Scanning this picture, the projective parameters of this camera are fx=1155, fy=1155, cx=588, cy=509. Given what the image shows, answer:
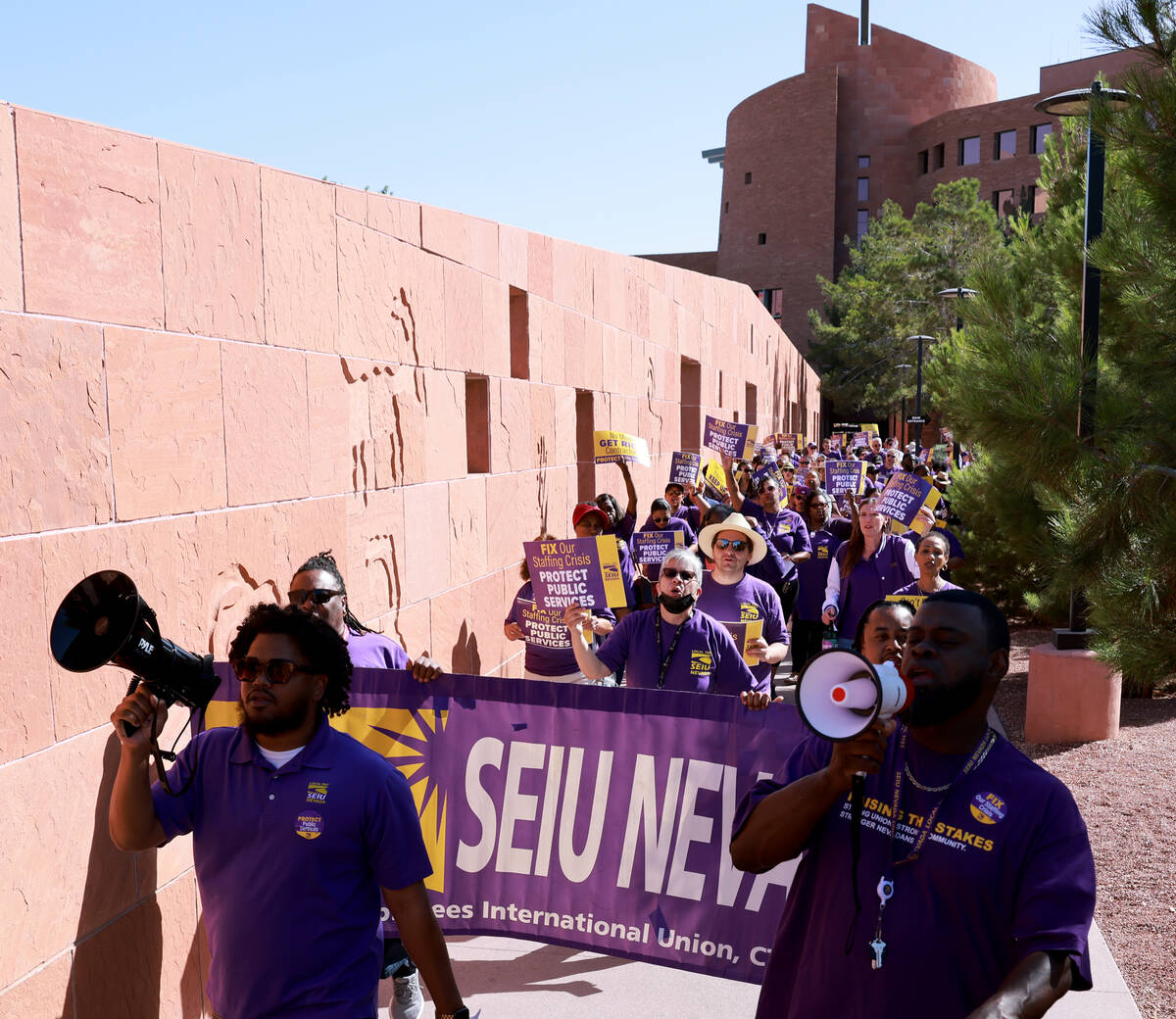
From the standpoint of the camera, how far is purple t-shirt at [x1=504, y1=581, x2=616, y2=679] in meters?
7.24

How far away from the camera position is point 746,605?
660 cm

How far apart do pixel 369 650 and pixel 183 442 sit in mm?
1145

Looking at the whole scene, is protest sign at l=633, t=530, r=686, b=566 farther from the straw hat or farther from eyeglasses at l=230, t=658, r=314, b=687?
eyeglasses at l=230, t=658, r=314, b=687

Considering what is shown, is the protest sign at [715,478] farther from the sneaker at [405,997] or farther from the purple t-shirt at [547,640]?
the sneaker at [405,997]

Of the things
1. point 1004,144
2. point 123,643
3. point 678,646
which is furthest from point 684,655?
point 1004,144

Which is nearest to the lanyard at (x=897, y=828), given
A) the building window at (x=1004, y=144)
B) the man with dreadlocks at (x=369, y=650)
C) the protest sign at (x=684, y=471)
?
the man with dreadlocks at (x=369, y=650)

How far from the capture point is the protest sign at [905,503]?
972cm

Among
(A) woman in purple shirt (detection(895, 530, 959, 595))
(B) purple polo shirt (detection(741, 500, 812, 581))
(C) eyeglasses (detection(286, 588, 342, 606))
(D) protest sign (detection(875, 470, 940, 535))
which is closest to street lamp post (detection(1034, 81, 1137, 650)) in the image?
(A) woman in purple shirt (detection(895, 530, 959, 595))

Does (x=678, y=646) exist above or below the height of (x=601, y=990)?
above

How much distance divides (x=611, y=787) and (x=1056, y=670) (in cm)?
574

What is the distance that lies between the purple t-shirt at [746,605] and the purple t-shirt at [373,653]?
2.26 metres

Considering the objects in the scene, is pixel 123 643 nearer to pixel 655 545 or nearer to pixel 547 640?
pixel 547 640

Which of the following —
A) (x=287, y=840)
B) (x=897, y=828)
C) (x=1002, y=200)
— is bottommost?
(x=287, y=840)

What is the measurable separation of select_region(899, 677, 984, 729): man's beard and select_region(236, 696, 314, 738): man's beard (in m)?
1.53
